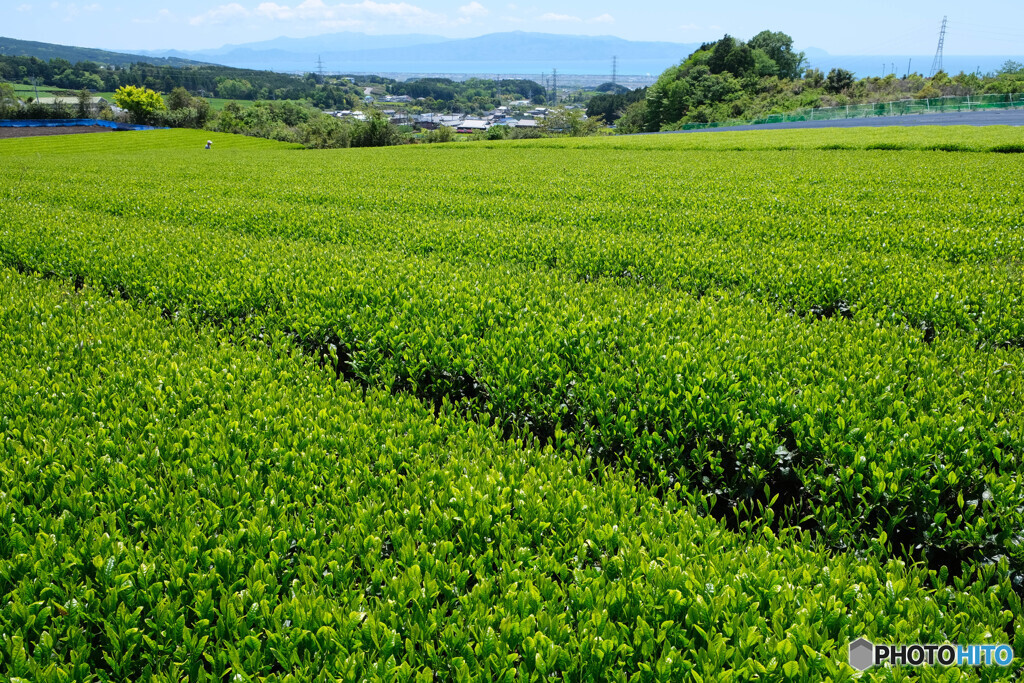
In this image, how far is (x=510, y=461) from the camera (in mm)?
4504

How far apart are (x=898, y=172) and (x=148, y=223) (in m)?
21.2

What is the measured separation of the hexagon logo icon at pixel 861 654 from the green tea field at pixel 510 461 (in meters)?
0.04

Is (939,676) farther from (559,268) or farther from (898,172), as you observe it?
(898,172)

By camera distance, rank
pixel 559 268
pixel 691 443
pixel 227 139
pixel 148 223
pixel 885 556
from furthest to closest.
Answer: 1. pixel 227 139
2. pixel 148 223
3. pixel 559 268
4. pixel 691 443
5. pixel 885 556

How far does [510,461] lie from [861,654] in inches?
94.5

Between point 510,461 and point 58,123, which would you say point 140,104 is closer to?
A: point 58,123

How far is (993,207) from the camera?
1339cm

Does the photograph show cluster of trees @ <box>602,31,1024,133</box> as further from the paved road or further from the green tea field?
the green tea field

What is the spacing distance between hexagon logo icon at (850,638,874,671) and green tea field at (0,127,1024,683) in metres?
0.04

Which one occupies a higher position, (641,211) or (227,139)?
(227,139)

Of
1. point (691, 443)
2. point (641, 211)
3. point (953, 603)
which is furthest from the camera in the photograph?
point (641, 211)

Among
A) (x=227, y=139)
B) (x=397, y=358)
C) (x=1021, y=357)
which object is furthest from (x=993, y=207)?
(x=227, y=139)

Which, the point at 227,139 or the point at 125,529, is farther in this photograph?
the point at 227,139

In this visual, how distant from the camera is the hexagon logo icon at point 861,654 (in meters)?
2.81
